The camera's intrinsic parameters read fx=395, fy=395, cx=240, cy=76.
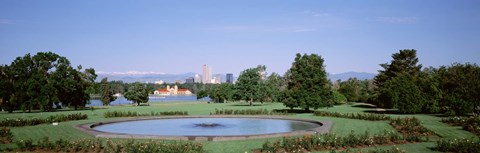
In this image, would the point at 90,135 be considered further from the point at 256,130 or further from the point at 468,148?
the point at 468,148

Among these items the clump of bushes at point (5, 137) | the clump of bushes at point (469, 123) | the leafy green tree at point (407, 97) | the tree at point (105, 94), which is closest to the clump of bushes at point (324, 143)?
the clump of bushes at point (469, 123)

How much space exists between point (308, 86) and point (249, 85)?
23505 millimetres

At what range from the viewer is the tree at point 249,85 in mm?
62344

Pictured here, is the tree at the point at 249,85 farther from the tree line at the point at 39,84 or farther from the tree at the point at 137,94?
the tree line at the point at 39,84

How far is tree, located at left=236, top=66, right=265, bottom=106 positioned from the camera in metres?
62.3

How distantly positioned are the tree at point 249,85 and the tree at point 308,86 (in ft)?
70.6

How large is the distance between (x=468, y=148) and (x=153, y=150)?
12136mm

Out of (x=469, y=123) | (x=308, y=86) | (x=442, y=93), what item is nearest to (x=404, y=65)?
(x=442, y=93)

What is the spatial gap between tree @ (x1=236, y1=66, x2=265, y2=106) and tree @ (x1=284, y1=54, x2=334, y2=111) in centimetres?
2151

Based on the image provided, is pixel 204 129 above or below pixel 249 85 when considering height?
below

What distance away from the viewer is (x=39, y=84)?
48156 mm

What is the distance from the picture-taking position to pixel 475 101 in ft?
113

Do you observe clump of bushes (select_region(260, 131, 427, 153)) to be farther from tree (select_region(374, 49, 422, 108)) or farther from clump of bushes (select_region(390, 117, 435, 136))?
tree (select_region(374, 49, 422, 108))

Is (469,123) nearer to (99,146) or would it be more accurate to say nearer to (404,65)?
(99,146)
